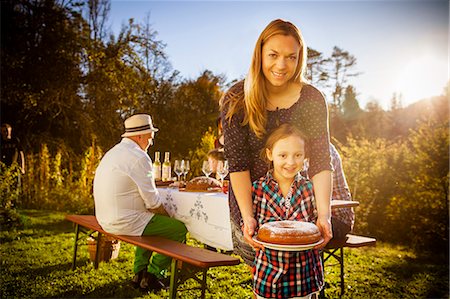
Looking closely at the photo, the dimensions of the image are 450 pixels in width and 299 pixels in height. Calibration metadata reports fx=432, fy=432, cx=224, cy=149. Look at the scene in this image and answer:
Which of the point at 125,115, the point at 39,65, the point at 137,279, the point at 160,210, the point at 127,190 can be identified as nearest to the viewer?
the point at 127,190

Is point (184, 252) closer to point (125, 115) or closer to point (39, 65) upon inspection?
point (39, 65)

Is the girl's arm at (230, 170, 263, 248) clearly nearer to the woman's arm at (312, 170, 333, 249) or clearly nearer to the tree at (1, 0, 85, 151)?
the woman's arm at (312, 170, 333, 249)

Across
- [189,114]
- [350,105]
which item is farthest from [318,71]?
[189,114]

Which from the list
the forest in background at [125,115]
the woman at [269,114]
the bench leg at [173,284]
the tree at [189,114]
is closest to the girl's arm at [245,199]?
the woman at [269,114]

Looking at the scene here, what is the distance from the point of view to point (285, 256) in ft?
5.85

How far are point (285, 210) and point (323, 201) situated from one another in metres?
0.17

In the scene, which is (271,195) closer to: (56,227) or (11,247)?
(11,247)

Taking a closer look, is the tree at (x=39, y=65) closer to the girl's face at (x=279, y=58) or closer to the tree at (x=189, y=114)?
the tree at (x=189, y=114)

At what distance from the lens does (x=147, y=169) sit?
4078 mm

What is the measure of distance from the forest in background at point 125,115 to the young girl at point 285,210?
492cm

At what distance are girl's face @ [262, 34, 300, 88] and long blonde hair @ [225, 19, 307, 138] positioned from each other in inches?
0.9

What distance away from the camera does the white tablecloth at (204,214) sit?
3.53m

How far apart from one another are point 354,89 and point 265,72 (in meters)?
16.7

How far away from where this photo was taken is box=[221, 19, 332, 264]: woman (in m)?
1.86
